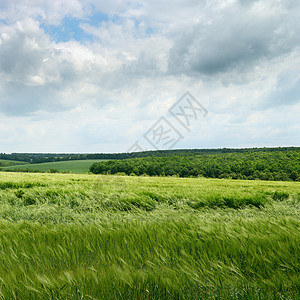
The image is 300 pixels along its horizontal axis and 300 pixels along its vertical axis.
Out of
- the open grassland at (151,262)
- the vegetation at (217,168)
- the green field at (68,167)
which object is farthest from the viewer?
the green field at (68,167)

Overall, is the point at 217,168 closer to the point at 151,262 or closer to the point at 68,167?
the point at 68,167

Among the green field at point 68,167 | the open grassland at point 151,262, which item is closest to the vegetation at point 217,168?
the green field at point 68,167

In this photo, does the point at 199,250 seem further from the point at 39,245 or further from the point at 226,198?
the point at 226,198

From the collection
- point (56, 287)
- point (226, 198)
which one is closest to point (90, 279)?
point (56, 287)

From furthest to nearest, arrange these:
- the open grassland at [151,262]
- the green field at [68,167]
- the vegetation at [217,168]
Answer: the green field at [68,167]
the vegetation at [217,168]
the open grassland at [151,262]

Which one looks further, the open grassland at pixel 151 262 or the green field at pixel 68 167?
the green field at pixel 68 167

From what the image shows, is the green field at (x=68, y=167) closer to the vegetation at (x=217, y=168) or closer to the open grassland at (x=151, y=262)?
the vegetation at (x=217, y=168)

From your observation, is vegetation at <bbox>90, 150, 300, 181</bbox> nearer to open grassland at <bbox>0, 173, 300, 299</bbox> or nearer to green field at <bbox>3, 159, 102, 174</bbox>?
green field at <bbox>3, 159, 102, 174</bbox>

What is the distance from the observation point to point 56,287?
179 centimetres

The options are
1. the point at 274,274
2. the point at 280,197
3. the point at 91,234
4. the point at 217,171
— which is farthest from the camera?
the point at 217,171

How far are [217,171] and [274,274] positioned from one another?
132ft

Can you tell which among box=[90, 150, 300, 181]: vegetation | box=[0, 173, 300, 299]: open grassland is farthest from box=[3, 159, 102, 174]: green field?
box=[0, 173, 300, 299]: open grassland

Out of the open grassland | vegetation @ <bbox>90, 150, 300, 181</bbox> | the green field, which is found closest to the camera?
the open grassland

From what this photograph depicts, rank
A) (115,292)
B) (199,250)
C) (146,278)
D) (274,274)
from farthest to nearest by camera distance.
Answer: (199,250)
(274,274)
(146,278)
(115,292)
